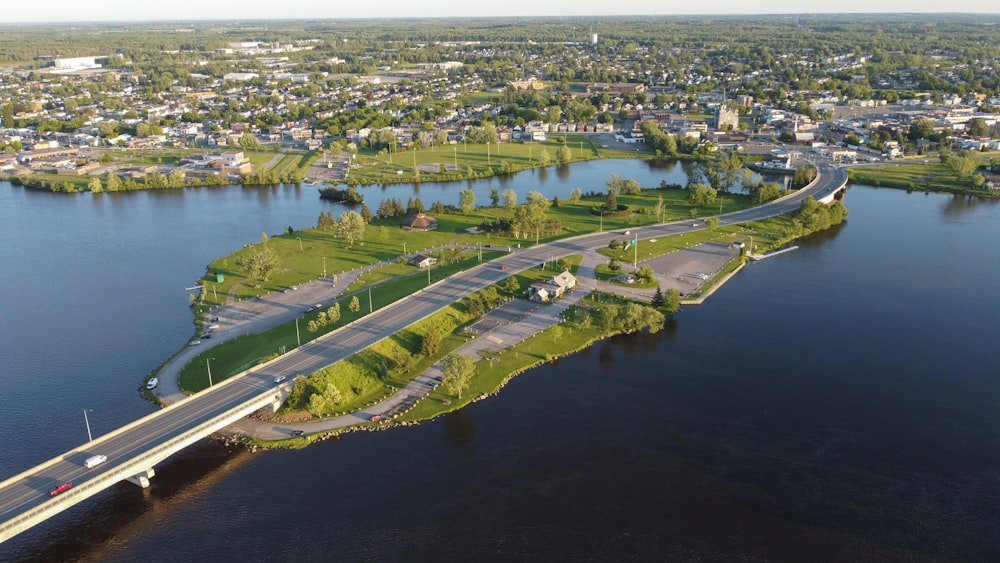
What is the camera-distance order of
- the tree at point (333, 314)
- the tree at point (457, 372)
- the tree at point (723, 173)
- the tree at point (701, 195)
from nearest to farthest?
the tree at point (457, 372) < the tree at point (333, 314) < the tree at point (701, 195) < the tree at point (723, 173)

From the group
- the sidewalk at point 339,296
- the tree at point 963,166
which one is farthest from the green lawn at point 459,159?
the tree at point 963,166

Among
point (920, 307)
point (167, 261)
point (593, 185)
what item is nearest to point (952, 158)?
point (593, 185)

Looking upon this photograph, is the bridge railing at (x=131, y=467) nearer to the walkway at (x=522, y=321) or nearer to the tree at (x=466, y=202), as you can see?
the walkway at (x=522, y=321)

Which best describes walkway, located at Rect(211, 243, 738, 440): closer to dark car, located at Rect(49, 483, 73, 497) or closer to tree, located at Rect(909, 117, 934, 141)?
dark car, located at Rect(49, 483, 73, 497)

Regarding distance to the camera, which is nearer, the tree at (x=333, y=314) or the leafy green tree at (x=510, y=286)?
the tree at (x=333, y=314)

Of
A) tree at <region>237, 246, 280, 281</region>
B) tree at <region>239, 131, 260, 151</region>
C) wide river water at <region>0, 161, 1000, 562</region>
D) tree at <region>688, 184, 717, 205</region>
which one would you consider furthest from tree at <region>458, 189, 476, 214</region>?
tree at <region>239, 131, 260, 151</region>

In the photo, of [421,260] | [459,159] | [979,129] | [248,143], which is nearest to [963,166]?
[979,129]

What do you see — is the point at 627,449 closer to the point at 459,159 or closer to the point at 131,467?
the point at 131,467

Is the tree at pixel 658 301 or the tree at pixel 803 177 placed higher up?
the tree at pixel 803 177
